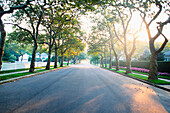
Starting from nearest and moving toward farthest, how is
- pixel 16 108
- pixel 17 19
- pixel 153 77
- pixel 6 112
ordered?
pixel 6 112, pixel 16 108, pixel 153 77, pixel 17 19

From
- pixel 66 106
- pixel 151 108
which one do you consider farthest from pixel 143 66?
pixel 66 106

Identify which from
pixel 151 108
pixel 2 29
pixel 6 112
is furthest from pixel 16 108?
pixel 2 29

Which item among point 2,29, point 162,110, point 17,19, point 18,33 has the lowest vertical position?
point 162,110

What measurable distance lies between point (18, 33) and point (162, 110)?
22584 millimetres

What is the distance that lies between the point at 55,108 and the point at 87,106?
113 centimetres

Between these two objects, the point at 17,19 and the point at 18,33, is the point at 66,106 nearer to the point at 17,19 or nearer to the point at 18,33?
the point at 17,19

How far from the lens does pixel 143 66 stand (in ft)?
83.7

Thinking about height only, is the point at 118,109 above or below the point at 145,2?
below

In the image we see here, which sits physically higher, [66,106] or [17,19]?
[17,19]

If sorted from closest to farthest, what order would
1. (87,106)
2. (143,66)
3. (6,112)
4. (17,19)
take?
(6,112) → (87,106) → (17,19) → (143,66)

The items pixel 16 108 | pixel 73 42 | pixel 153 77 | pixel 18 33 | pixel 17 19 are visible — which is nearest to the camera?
pixel 16 108

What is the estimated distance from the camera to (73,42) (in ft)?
108

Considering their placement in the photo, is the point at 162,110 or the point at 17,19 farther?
the point at 17,19

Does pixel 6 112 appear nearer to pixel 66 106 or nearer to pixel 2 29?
pixel 66 106
